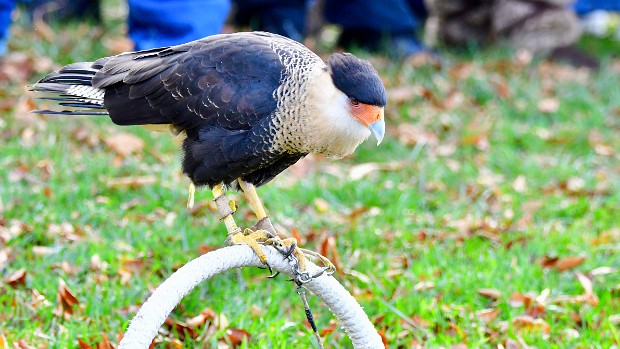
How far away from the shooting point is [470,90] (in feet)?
19.9

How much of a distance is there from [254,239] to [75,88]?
2.63 ft

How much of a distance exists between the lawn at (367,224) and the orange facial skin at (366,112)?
3.05 ft

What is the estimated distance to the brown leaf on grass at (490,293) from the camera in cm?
345

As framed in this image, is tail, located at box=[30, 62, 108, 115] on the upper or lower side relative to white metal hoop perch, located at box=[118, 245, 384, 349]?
upper

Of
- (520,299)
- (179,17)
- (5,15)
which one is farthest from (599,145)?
(5,15)

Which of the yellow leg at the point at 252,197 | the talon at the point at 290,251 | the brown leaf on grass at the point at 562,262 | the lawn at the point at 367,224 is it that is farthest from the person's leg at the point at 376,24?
the talon at the point at 290,251

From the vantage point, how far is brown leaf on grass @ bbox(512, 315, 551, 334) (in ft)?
10.7

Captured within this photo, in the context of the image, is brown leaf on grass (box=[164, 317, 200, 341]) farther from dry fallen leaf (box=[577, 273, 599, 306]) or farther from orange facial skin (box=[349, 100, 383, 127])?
dry fallen leaf (box=[577, 273, 599, 306])

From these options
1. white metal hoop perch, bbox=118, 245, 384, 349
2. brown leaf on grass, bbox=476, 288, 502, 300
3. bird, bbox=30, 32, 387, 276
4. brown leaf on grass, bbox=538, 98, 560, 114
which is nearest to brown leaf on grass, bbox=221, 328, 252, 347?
bird, bbox=30, 32, 387, 276

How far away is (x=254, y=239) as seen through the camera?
8.91 ft

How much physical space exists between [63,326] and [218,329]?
0.55m

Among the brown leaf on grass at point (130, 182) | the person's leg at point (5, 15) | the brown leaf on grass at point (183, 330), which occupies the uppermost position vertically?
the person's leg at point (5, 15)

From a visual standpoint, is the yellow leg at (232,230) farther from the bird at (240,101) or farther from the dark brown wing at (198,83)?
the dark brown wing at (198,83)

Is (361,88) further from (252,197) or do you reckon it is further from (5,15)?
(5,15)
